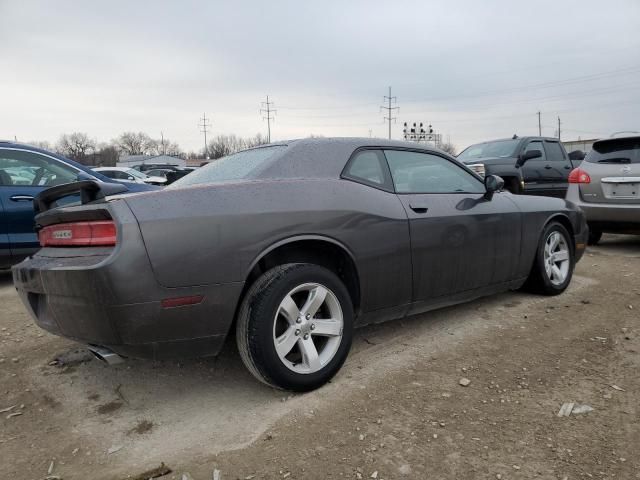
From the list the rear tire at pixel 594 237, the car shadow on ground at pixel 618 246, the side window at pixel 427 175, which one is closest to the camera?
the side window at pixel 427 175

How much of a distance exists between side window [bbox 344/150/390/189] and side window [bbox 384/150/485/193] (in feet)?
0.29

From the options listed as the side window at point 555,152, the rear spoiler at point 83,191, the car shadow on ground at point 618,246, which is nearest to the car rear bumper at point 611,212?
the car shadow on ground at point 618,246

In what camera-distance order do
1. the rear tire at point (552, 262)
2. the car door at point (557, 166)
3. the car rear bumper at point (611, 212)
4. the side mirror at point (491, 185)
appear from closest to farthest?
the side mirror at point (491, 185)
the rear tire at point (552, 262)
the car rear bumper at point (611, 212)
the car door at point (557, 166)

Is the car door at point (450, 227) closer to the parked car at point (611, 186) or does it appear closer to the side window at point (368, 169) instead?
the side window at point (368, 169)

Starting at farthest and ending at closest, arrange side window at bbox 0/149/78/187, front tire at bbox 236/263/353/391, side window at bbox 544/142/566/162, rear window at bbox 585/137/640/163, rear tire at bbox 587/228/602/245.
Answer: side window at bbox 544/142/566/162 < rear tire at bbox 587/228/602/245 < rear window at bbox 585/137/640/163 < side window at bbox 0/149/78/187 < front tire at bbox 236/263/353/391

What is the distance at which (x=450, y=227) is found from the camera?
3338mm

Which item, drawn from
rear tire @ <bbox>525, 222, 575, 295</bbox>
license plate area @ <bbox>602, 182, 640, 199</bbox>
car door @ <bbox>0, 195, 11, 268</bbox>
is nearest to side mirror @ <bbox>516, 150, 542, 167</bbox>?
license plate area @ <bbox>602, 182, 640, 199</bbox>

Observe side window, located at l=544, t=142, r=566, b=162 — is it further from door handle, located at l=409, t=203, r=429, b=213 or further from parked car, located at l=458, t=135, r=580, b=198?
door handle, located at l=409, t=203, r=429, b=213

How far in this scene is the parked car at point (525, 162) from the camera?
323 inches

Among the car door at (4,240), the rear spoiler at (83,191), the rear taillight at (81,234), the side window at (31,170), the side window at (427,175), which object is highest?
the side window at (31,170)

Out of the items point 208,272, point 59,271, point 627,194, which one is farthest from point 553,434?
point 627,194

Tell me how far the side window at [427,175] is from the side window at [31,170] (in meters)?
4.02

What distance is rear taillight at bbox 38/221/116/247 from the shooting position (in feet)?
7.47

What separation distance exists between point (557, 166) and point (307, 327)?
8.45m
